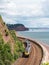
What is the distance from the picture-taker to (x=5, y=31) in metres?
75.2

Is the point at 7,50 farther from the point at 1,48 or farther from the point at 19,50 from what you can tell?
the point at 19,50

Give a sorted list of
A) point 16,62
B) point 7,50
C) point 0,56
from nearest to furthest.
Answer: point 0,56
point 7,50
point 16,62

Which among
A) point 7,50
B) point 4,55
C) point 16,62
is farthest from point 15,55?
point 4,55

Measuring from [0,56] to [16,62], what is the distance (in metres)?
12.2

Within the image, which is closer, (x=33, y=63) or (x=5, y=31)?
(x=33, y=63)

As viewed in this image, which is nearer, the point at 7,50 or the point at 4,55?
the point at 4,55

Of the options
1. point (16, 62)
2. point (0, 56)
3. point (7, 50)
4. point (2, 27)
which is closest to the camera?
point (0, 56)

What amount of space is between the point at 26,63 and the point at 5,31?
11055 mm

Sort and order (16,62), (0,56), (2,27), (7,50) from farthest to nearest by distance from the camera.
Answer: (2,27) → (16,62) → (7,50) → (0,56)

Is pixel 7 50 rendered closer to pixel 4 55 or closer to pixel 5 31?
pixel 4 55

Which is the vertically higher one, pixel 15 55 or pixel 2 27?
pixel 2 27

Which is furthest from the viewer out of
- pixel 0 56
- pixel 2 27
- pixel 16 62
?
pixel 2 27

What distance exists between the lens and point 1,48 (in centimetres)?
5841

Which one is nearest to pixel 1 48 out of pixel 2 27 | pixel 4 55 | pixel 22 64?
pixel 4 55
